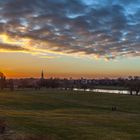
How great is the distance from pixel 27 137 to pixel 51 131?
15.0ft

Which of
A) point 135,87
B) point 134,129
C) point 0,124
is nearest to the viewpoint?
point 0,124

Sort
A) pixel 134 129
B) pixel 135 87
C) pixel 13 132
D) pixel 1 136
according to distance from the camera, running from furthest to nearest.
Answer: pixel 135 87 → pixel 134 129 → pixel 13 132 → pixel 1 136

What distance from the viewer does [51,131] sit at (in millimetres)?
29062

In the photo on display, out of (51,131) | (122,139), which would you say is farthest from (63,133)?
(122,139)

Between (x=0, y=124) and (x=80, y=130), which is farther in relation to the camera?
(x=80, y=130)

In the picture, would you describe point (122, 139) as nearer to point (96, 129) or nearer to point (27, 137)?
point (96, 129)

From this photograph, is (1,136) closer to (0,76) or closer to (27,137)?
(27,137)

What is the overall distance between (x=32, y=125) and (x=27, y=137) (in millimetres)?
6875

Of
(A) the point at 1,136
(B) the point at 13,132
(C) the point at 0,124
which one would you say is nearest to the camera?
(A) the point at 1,136

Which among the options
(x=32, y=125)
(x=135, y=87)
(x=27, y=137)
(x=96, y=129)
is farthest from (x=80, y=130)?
(x=135, y=87)

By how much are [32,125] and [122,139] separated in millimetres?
8965

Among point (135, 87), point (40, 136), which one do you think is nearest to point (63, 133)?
point (40, 136)

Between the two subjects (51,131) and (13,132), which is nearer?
(13,132)

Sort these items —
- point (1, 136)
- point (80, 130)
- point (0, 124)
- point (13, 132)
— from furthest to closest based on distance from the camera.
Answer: point (80, 130), point (0, 124), point (13, 132), point (1, 136)
